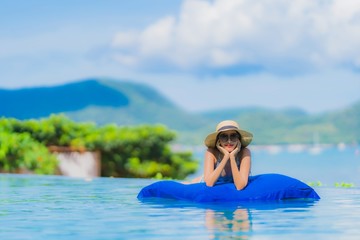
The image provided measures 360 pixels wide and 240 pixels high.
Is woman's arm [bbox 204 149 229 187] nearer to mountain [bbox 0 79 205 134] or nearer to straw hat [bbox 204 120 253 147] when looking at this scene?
straw hat [bbox 204 120 253 147]

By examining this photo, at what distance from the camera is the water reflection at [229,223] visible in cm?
570

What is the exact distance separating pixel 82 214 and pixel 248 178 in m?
2.14

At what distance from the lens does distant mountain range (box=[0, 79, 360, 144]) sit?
131 metres

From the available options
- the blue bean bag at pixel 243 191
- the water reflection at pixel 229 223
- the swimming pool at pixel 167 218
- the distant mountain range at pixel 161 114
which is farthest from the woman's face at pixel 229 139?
the distant mountain range at pixel 161 114

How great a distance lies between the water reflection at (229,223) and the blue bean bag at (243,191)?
29.0 inches

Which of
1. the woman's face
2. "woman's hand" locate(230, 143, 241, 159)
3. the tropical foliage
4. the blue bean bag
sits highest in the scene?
the tropical foliage

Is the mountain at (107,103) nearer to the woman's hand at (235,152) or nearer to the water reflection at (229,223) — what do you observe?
the woman's hand at (235,152)

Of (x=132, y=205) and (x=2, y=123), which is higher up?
(x=2, y=123)

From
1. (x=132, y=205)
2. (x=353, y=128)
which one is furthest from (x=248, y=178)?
(x=353, y=128)

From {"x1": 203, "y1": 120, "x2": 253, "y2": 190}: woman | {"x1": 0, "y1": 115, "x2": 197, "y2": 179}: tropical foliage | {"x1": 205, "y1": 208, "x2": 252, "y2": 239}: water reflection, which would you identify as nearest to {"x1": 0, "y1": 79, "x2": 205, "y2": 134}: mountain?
{"x1": 0, "y1": 115, "x2": 197, "y2": 179}: tropical foliage

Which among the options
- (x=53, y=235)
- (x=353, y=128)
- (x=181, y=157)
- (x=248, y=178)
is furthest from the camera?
(x=353, y=128)

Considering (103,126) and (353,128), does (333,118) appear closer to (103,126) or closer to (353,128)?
(353,128)

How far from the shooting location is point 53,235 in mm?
5789

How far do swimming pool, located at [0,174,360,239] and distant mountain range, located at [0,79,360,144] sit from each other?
4266 inches
